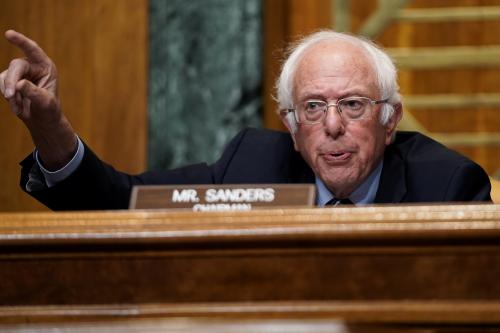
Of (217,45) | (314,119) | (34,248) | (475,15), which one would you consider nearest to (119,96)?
(217,45)

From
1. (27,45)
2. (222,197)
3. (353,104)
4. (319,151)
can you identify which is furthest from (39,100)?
(353,104)

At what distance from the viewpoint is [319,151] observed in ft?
9.17

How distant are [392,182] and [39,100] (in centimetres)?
89

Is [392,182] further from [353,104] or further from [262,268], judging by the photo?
[262,268]

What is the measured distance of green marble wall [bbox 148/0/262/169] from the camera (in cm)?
449

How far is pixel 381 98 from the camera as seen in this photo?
2912 mm

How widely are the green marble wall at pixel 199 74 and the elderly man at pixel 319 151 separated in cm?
141

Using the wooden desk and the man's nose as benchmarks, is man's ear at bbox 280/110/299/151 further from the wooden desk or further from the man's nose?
the wooden desk

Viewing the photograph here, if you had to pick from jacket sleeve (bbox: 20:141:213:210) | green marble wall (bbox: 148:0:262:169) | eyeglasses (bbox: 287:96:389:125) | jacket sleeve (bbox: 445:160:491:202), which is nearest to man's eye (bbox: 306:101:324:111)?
eyeglasses (bbox: 287:96:389:125)

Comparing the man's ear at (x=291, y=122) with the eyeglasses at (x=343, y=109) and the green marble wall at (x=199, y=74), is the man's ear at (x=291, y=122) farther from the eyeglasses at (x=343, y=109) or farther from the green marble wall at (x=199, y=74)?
the green marble wall at (x=199, y=74)

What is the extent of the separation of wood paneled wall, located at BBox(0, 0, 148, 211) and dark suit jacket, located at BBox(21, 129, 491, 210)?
149cm

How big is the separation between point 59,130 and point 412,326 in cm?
118

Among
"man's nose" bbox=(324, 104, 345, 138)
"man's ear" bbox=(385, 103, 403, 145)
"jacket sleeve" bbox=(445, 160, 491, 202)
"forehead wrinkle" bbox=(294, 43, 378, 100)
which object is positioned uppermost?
"forehead wrinkle" bbox=(294, 43, 378, 100)

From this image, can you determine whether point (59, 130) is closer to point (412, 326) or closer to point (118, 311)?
point (118, 311)
